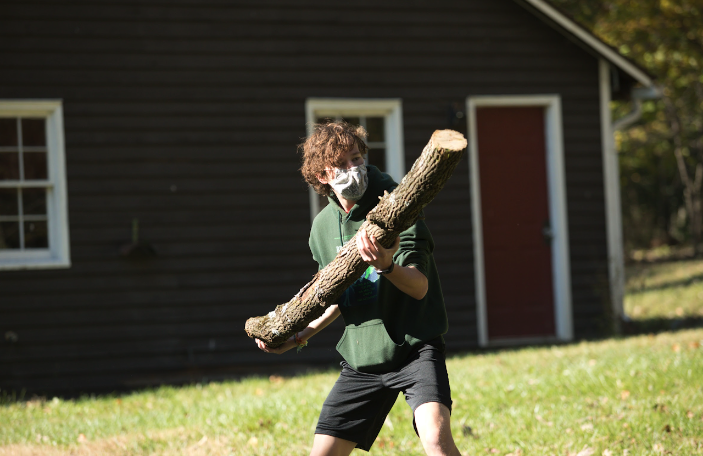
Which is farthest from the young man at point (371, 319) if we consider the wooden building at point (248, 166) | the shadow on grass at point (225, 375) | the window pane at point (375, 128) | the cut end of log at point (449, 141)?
the window pane at point (375, 128)

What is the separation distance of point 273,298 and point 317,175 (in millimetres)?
5487

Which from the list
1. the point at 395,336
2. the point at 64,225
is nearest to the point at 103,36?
the point at 64,225

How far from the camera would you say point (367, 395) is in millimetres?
3193

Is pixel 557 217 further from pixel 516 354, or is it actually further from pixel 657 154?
pixel 657 154

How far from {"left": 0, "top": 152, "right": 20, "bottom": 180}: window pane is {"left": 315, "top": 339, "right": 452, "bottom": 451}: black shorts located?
5.99m

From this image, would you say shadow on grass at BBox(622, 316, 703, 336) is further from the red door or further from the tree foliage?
the tree foliage

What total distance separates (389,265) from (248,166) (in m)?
5.82

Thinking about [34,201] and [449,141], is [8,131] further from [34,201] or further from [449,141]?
[449,141]

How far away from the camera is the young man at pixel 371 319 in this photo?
3.00m

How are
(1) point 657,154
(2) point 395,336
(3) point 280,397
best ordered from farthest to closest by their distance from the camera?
(1) point 657,154 → (3) point 280,397 → (2) point 395,336

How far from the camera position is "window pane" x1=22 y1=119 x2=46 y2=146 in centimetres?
807

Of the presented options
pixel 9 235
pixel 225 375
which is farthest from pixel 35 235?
pixel 225 375

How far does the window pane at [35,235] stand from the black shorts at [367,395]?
19.2 feet

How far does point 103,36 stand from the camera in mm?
8156
